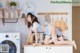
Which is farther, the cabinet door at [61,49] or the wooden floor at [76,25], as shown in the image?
Answer: the wooden floor at [76,25]

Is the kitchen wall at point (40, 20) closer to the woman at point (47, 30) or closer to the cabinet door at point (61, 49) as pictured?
the woman at point (47, 30)

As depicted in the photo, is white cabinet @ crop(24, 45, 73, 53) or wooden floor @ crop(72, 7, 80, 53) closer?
white cabinet @ crop(24, 45, 73, 53)

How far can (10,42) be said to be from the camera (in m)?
3.92

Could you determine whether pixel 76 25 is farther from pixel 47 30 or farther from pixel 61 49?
pixel 61 49

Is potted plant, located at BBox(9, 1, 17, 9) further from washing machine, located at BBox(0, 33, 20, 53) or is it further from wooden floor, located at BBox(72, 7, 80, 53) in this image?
wooden floor, located at BBox(72, 7, 80, 53)

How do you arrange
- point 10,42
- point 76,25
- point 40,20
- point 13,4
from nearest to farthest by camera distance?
1. point 10,42
2. point 13,4
3. point 40,20
4. point 76,25

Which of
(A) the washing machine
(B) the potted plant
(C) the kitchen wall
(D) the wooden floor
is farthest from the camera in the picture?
(D) the wooden floor

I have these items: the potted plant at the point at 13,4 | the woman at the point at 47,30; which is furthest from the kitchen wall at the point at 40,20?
the potted plant at the point at 13,4

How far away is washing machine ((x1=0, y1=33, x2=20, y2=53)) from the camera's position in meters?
3.91

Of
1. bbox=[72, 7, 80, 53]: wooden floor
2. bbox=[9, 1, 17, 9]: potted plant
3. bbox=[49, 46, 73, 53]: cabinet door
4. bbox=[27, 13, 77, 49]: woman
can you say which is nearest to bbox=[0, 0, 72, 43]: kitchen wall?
bbox=[27, 13, 77, 49]: woman

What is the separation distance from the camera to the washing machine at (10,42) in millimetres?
3906

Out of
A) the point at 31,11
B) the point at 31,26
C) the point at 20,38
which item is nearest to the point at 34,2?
the point at 31,11

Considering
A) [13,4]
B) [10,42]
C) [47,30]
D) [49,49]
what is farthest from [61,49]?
[13,4]

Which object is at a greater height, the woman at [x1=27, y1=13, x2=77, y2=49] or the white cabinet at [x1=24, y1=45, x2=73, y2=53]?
the woman at [x1=27, y1=13, x2=77, y2=49]
